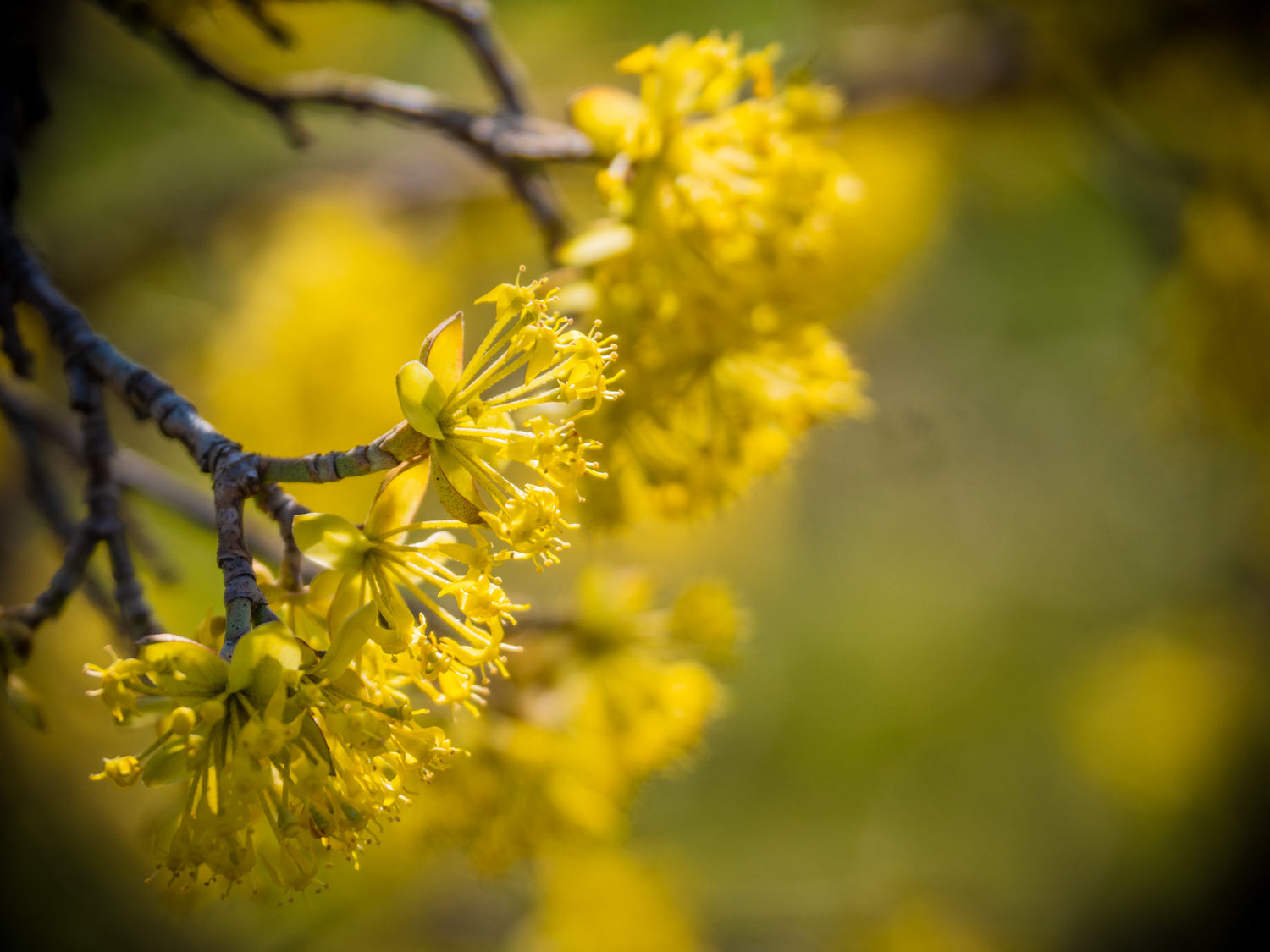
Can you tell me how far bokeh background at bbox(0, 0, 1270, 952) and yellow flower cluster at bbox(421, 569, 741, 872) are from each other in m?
0.09

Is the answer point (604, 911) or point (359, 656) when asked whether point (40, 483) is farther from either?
point (604, 911)

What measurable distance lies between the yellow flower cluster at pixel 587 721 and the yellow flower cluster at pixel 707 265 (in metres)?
0.29

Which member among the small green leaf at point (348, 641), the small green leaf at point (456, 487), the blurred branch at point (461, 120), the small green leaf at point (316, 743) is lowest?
the small green leaf at point (316, 743)

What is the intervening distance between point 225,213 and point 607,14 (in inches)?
97.1

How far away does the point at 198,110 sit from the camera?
13.6 feet

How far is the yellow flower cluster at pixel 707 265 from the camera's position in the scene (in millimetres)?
1094

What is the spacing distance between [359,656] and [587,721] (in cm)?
66

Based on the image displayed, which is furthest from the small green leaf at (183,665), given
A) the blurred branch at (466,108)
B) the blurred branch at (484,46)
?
the blurred branch at (484,46)

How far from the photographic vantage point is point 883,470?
486cm

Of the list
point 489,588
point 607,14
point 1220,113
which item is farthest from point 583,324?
point 607,14

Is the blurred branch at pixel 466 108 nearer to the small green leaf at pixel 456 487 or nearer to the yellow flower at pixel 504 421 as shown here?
the yellow flower at pixel 504 421

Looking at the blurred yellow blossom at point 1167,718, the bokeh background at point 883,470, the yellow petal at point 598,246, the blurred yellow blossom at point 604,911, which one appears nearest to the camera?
the yellow petal at point 598,246

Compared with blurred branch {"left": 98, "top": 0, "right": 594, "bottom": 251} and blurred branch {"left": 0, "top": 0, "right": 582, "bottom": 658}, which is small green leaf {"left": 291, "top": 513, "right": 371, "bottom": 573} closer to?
blurred branch {"left": 0, "top": 0, "right": 582, "bottom": 658}

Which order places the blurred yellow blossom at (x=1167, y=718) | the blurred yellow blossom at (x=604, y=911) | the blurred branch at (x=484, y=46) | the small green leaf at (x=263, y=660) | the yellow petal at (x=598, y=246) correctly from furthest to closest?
the blurred yellow blossom at (x=1167, y=718)
the blurred yellow blossom at (x=604, y=911)
the blurred branch at (x=484, y=46)
the yellow petal at (x=598, y=246)
the small green leaf at (x=263, y=660)
